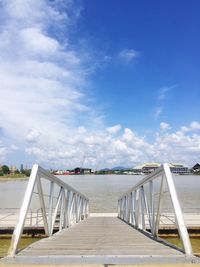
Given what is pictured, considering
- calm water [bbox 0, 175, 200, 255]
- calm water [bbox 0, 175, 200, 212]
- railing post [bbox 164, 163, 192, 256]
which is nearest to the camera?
railing post [bbox 164, 163, 192, 256]

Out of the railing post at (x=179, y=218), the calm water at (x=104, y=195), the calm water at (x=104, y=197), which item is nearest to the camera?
the railing post at (x=179, y=218)

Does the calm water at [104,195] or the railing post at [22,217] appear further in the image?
the calm water at [104,195]

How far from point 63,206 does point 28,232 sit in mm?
6592

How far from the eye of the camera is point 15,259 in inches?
149

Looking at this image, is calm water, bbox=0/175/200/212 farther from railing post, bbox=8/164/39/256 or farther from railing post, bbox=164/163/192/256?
railing post, bbox=8/164/39/256

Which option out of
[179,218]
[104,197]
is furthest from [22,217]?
[104,197]

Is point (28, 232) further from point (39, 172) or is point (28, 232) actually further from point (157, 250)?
point (157, 250)

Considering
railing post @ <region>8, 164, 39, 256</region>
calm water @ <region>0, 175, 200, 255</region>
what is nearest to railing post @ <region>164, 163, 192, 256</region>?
railing post @ <region>8, 164, 39, 256</region>

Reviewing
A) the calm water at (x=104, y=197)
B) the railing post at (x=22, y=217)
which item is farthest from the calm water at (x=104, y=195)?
the railing post at (x=22, y=217)

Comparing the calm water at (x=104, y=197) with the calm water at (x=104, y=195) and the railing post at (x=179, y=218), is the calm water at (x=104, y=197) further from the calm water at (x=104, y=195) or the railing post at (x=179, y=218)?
the railing post at (x=179, y=218)

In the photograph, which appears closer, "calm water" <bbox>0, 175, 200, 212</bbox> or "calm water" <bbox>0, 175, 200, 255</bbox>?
"calm water" <bbox>0, 175, 200, 255</bbox>

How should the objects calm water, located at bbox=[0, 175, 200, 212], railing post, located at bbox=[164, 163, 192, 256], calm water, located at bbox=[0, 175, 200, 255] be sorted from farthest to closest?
1. calm water, located at bbox=[0, 175, 200, 212]
2. calm water, located at bbox=[0, 175, 200, 255]
3. railing post, located at bbox=[164, 163, 192, 256]

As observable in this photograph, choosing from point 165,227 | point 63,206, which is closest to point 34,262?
point 63,206

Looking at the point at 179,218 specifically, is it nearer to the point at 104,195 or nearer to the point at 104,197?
the point at 104,197
